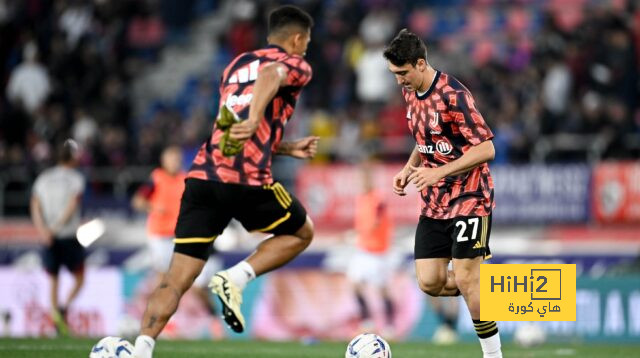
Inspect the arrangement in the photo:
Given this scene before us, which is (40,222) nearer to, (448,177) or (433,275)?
(433,275)

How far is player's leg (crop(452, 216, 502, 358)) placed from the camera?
8539mm

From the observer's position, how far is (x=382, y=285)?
52.4 ft

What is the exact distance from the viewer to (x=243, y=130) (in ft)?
26.6

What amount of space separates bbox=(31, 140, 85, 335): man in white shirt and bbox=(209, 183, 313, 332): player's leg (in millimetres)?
6925

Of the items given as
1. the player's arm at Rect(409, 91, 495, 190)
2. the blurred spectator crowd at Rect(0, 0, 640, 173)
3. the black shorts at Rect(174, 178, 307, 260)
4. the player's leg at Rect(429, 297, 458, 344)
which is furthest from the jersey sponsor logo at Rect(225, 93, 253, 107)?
the blurred spectator crowd at Rect(0, 0, 640, 173)

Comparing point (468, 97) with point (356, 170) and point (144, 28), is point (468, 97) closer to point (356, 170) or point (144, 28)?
point (356, 170)

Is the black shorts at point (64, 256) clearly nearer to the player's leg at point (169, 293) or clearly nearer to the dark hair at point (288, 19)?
the player's leg at point (169, 293)

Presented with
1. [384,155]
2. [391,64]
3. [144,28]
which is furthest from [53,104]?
[391,64]

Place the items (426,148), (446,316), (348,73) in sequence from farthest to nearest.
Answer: (348,73) < (446,316) < (426,148)

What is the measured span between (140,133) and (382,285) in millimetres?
8181

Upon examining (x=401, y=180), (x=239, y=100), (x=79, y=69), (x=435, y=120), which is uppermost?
(x=79, y=69)

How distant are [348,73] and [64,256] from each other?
7.97 meters

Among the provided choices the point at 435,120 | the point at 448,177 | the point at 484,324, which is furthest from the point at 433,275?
the point at 435,120

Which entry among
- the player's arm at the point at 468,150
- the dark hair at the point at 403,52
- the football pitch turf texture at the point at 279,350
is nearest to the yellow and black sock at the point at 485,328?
the player's arm at the point at 468,150
